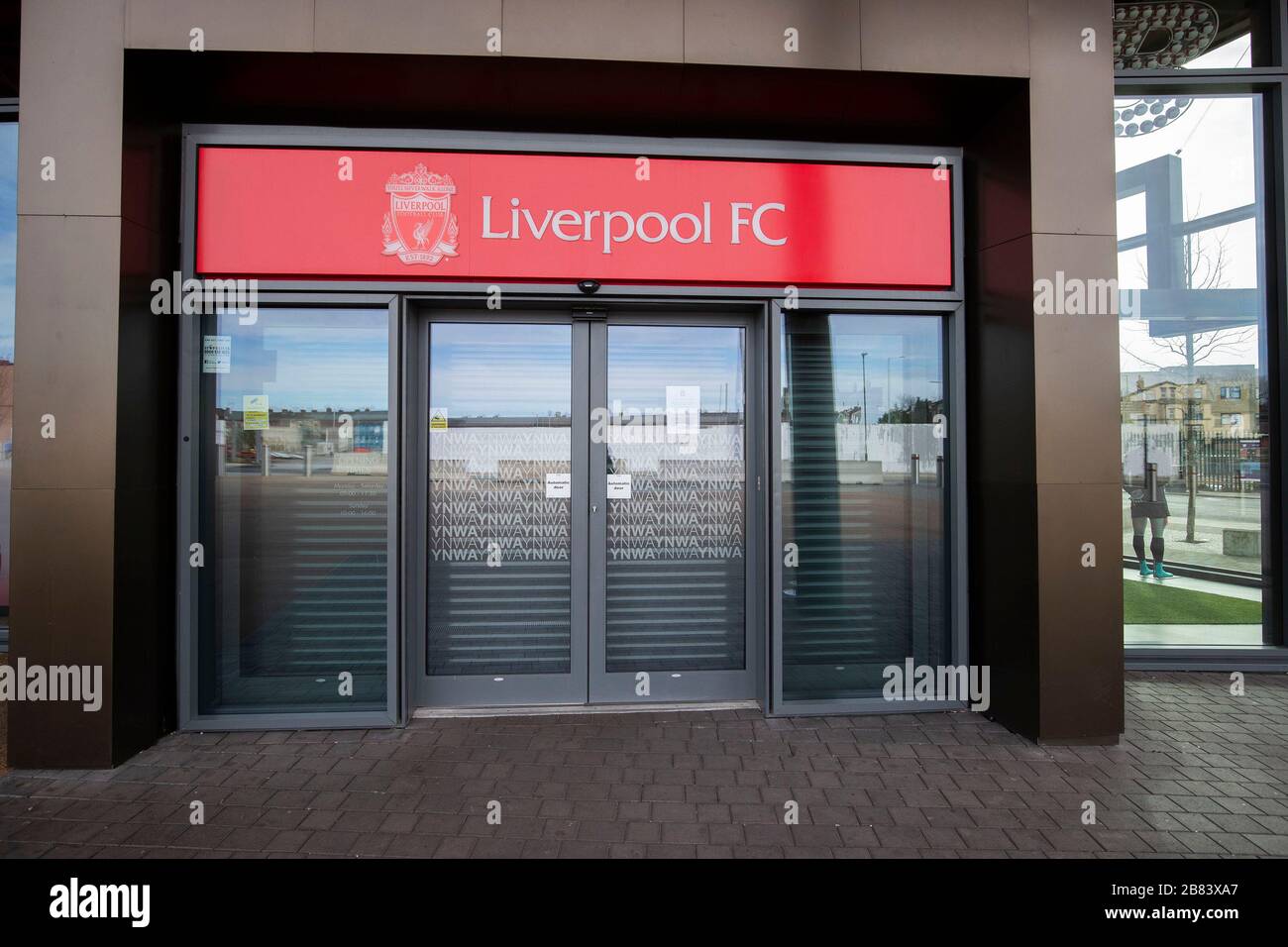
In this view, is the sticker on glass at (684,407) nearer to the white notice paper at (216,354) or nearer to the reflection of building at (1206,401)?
the white notice paper at (216,354)

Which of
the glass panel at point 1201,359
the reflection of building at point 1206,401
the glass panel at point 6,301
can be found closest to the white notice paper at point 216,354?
the glass panel at point 6,301

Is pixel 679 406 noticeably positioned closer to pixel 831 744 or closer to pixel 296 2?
pixel 831 744

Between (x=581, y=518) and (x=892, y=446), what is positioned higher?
(x=892, y=446)

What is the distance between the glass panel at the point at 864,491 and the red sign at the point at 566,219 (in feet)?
1.54

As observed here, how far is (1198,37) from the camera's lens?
5.58m

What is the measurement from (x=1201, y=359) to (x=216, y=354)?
25.5 ft

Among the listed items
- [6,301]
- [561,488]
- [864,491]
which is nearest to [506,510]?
[561,488]

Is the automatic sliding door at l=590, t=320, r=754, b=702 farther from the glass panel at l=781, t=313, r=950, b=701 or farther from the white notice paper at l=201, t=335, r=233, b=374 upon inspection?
the white notice paper at l=201, t=335, r=233, b=374

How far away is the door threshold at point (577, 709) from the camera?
4488 millimetres

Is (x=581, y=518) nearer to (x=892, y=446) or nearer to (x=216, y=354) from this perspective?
(x=892, y=446)

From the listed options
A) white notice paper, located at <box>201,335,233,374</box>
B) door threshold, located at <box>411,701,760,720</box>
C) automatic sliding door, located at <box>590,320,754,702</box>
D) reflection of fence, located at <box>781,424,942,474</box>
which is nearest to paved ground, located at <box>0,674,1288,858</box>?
door threshold, located at <box>411,701,760,720</box>

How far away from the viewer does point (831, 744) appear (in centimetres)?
404
